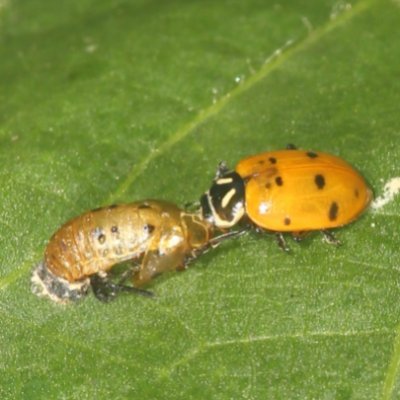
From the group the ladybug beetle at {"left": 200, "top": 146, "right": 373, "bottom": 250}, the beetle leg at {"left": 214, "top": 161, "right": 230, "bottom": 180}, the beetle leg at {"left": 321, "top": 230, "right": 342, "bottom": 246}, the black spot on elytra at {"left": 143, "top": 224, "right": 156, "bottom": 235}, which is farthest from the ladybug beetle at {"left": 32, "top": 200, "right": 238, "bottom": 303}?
the beetle leg at {"left": 321, "top": 230, "right": 342, "bottom": 246}

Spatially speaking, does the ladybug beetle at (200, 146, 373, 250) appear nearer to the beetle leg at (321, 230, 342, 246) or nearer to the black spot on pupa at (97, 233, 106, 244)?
the beetle leg at (321, 230, 342, 246)

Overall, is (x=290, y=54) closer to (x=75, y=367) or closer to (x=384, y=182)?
(x=384, y=182)

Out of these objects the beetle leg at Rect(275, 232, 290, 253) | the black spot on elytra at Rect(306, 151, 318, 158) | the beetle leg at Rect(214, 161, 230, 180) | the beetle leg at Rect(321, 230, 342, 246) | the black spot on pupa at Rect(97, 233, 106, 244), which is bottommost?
the beetle leg at Rect(321, 230, 342, 246)

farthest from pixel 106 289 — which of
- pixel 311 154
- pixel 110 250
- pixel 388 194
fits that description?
pixel 388 194

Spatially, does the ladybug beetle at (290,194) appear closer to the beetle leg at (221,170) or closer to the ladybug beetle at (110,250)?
the beetle leg at (221,170)

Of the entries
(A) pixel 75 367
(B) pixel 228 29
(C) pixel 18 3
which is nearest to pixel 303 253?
(A) pixel 75 367

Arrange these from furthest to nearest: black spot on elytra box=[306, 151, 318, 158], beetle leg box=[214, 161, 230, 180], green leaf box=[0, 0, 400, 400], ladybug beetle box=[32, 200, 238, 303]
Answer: beetle leg box=[214, 161, 230, 180] < black spot on elytra box=[306, 151, 318, 158] < ladybug beetle box=[32, 200, 238, 303] < green leaf box=[0, 0, 400, 400]

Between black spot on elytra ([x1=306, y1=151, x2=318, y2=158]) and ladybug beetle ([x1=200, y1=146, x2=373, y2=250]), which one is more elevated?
black spot on elytra ([x1=306, y1=151, x2=318, y2=158])
